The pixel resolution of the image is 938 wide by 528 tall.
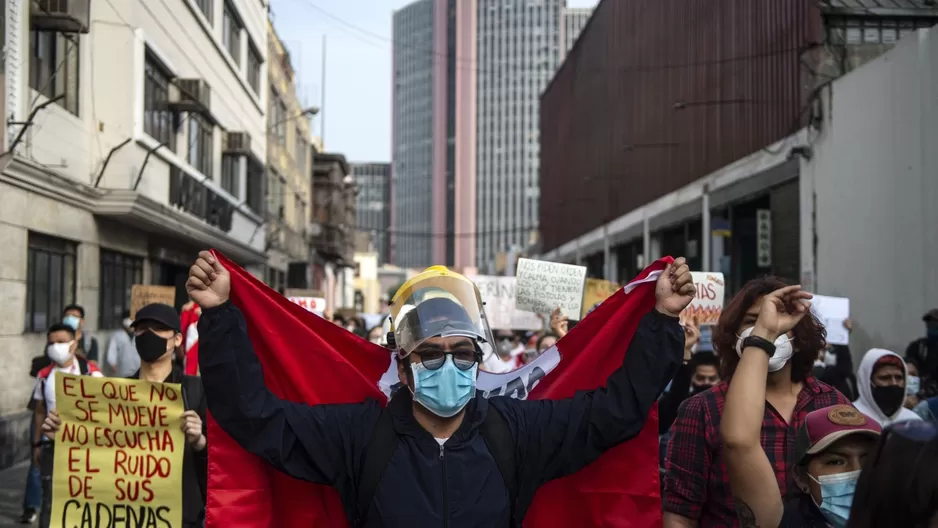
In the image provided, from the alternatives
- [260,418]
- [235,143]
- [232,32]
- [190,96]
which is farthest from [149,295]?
[232,32]

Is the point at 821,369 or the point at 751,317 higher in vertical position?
the point at 751,317

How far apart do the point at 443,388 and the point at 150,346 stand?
100.0 inches

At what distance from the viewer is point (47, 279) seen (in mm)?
15047

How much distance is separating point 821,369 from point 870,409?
75cm

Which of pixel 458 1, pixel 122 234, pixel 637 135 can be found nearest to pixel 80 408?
pixel 122 234

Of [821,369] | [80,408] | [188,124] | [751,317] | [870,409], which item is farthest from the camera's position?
[188,124]

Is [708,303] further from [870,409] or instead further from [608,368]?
[608,368]

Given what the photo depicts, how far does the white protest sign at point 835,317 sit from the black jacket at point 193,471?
23.1 ft

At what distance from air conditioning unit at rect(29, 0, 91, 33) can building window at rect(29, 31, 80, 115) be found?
0.30 meters

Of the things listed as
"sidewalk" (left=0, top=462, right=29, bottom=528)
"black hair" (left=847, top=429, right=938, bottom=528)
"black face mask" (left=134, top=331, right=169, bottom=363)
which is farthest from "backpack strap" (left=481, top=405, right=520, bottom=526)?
"sidewalk" (left=0, top=462, right=29, bottom=528)

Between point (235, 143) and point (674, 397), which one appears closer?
point (674, 397)

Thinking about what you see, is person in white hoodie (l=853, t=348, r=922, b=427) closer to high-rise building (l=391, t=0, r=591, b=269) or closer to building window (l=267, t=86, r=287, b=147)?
building window (l=267, t=86, r=287, b=147)

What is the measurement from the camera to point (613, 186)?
37438 millimetres

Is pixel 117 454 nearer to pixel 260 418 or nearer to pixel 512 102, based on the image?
pixel 260 418
